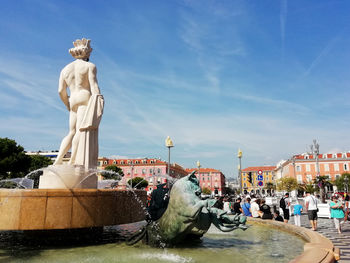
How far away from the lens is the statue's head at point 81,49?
797cm

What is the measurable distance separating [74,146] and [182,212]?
4.19 metres

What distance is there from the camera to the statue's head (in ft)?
26.1

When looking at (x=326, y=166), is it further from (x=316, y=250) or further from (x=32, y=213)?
(x=32, y=213)

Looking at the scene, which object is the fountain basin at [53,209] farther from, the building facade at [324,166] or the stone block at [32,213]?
the building facade at [324,166]

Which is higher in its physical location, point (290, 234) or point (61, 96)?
point (61, 96)

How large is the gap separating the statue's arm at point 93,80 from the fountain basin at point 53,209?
10.4ft

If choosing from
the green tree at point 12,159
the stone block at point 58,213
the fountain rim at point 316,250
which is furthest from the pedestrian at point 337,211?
the green tree at point 12,159

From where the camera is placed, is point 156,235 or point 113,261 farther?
point 156,235

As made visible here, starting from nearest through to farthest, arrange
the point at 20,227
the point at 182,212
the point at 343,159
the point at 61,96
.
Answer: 1. the point at 182,212
2. the point at 20,227
3. the point at 61,96
4. the point at 343,159

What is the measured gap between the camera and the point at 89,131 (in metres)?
7.40

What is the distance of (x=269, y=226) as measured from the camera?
333 inches

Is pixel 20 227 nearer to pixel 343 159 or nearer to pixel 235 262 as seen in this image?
pixel 235 262

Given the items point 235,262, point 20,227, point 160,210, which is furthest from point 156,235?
point 20,227

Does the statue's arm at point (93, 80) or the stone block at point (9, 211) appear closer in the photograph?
the stone block at point (9, 211)
